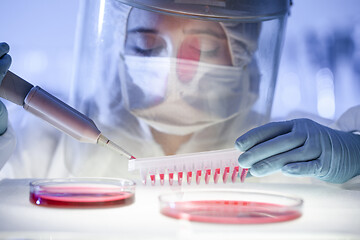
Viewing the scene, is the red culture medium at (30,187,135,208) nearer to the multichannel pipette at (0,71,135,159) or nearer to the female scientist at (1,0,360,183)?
the multichannel pipette at (0,71,135,159)

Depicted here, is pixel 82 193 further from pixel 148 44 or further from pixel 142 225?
pixel 148 44

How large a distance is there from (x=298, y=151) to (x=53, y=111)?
568 mm

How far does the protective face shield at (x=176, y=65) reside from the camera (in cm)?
112

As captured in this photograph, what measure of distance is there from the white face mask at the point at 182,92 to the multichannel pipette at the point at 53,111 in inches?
17.0

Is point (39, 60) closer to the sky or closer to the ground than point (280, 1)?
closer to the ground

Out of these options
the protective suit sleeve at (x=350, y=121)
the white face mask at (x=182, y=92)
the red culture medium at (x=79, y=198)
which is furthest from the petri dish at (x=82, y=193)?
the protective suit sleeve at (x=350, y=121)

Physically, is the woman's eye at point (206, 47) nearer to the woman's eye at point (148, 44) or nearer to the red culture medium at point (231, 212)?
the woman's eye at point (148, 44)

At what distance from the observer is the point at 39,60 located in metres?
1.98

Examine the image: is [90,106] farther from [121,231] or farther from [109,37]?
[121,231]

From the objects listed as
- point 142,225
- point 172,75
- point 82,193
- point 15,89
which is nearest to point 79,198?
point 82,193

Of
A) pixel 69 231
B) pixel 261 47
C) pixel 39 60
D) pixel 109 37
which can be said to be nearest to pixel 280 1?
pixel 261 47

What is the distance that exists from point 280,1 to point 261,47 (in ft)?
0.53

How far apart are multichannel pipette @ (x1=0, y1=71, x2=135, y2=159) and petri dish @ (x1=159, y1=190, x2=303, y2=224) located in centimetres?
23

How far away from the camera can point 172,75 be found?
1149mm
